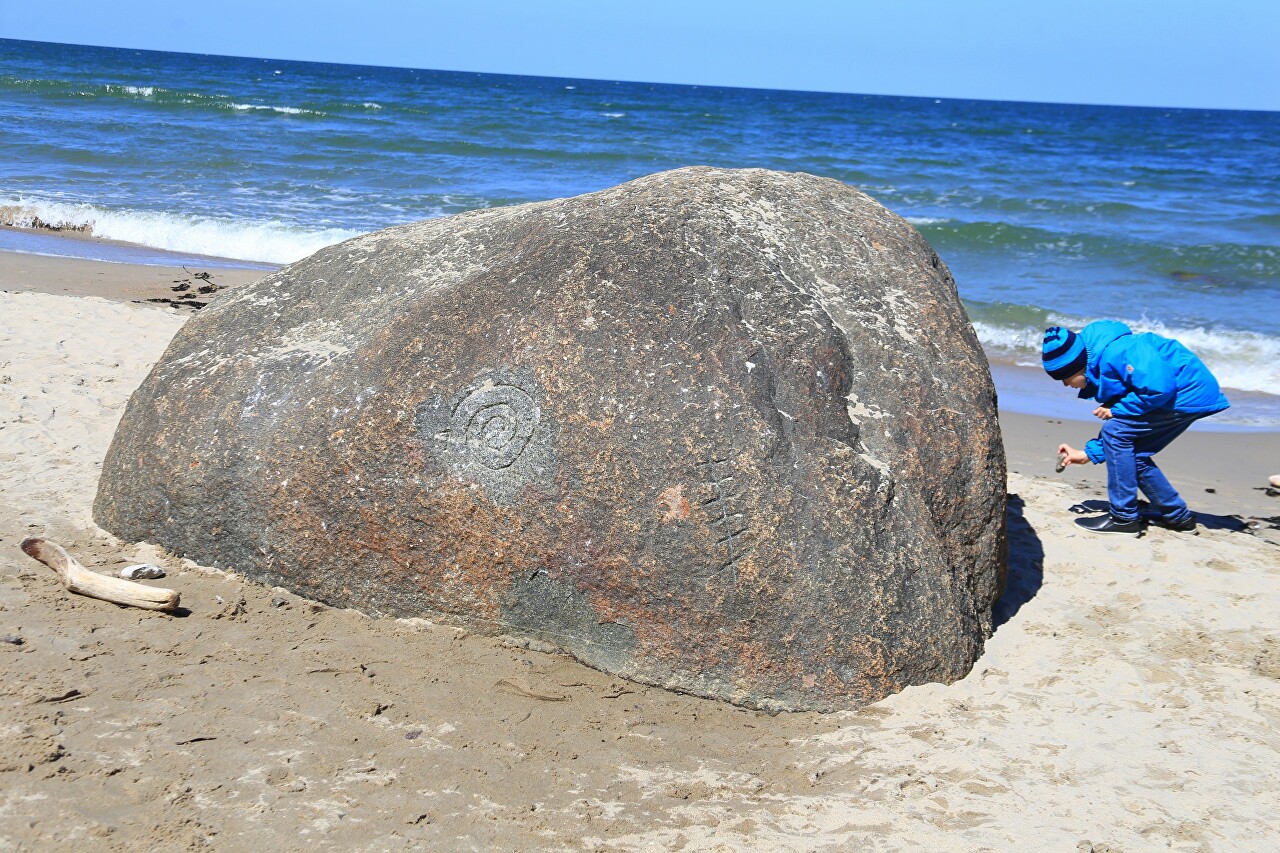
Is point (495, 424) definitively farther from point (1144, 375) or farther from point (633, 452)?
point (1144, 375)

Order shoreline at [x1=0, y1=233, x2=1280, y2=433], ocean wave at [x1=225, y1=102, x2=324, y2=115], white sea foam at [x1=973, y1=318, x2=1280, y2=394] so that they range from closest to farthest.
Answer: shoreline at [x1=0, y1=233, x2=1280, y2=433], white sea foam at [x1=973, y1=318, x2=1280, y2=394], ocean wave at [x1=225, y1=102, x2=324, y2=115]

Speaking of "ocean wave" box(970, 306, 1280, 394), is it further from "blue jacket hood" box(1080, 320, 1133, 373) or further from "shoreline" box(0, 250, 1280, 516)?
"blue jacket hood" box(1080, 320, 1133, 373)

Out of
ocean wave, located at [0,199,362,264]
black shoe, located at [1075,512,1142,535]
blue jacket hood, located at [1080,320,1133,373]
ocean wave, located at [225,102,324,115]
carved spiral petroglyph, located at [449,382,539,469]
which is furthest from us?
ocean wave, located at [225,102,324,115]

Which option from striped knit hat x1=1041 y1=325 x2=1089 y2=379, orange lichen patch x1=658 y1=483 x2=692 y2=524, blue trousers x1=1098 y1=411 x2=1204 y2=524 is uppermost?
striped knit hat x1=1041 y1=325 x2=1089 y2=379

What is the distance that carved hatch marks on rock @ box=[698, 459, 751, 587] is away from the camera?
10.4ft

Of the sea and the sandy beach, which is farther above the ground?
the sea

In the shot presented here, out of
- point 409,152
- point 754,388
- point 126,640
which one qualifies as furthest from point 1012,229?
point 126,640

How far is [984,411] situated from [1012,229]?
12419mm

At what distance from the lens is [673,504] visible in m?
3.17

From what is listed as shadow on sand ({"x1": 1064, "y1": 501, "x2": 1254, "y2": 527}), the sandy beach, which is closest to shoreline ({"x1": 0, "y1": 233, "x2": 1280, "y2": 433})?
shadow on sand ({"x1": 1064, "y1": 501, "x2": 1254, "y2": 527})

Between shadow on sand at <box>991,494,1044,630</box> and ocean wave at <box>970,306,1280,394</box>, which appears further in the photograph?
ocean wave at <box>970,306,1280,394</box>

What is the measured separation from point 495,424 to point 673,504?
60cm

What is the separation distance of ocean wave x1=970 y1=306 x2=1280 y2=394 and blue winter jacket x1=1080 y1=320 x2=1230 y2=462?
4148mm

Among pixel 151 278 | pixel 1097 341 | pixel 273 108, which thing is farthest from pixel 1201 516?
pixel 273 108
